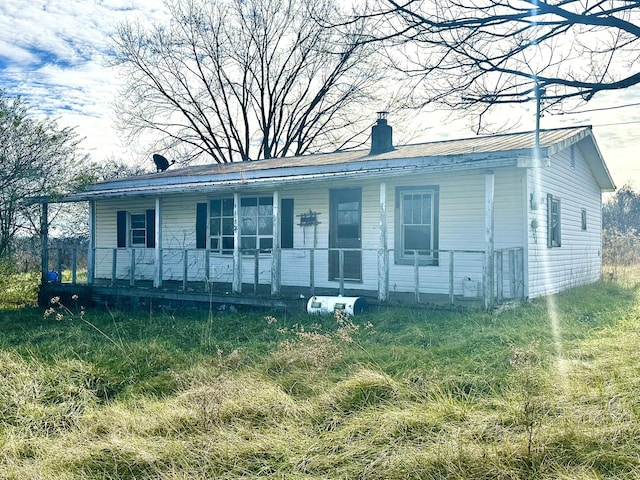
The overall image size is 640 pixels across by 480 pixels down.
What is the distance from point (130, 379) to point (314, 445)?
294 cm

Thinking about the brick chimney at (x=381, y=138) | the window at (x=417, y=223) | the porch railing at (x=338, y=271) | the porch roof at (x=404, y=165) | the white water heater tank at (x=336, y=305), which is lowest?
the white water heater tank at (x=336, y=305)

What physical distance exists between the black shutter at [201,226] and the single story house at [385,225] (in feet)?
0.09

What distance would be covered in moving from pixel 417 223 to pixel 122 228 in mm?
9085

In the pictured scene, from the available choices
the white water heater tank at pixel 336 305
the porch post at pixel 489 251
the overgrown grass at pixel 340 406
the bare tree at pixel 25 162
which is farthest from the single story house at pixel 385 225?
the overgrown grass at pixel 340 406

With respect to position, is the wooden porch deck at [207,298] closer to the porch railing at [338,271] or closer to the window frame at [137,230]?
the porch railing at [338,271]

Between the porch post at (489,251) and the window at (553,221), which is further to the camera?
the window at (553,221)

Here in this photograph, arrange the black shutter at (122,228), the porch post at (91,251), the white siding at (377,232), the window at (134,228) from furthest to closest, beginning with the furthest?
the black shutter at (122,228), the window at (134,228), the porch post at (91,251), the white siding at (377,232)

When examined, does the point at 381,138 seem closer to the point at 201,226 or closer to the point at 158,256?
the point at 201,226

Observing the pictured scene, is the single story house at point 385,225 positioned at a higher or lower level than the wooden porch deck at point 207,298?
higher

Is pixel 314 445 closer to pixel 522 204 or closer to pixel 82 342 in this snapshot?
pixel 82 342

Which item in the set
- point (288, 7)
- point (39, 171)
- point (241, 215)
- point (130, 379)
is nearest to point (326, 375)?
point (130, 379)

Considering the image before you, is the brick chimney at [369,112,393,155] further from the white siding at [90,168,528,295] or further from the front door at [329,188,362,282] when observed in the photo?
the white siding at [90,168,528,295]

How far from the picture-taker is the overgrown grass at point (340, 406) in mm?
3857

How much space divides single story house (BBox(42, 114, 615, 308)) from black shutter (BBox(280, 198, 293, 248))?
3 centimetres
